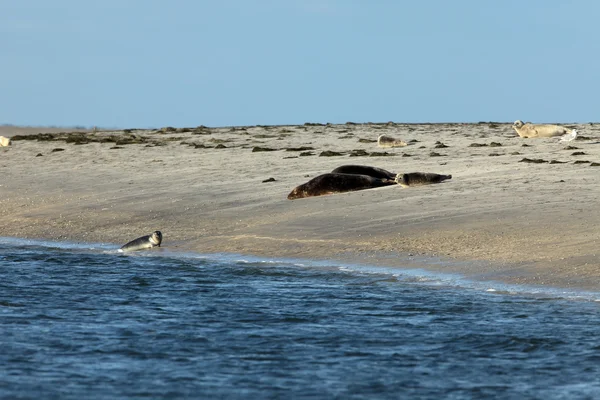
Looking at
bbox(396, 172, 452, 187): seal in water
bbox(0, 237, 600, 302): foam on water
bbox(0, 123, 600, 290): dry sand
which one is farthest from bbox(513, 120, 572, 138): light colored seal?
bbox(0, 237, 600, 302): foam on water

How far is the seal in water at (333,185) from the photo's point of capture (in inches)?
744

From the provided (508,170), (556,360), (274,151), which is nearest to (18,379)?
(556,360)

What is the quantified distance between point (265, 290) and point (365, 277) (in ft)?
4.86

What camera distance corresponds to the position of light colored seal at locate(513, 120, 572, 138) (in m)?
29.0

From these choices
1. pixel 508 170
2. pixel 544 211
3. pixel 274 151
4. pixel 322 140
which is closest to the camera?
pixel 544 211

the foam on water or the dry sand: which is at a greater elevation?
the dry sand

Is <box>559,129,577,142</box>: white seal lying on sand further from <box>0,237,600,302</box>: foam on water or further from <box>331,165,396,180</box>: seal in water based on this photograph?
<box>0,237,600,302</box>: foam on water

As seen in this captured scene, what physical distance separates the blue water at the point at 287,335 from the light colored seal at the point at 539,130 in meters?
16.8

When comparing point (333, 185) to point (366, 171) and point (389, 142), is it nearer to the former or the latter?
point (366, 171)

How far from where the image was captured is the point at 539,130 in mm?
29250

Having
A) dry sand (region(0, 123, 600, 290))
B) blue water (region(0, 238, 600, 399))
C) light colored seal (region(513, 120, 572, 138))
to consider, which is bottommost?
blue water (region(0, 238, 600, 399))

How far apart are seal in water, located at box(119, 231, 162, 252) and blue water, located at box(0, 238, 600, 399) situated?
188 cm

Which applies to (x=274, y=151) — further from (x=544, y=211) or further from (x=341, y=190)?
(x=544, y=211)

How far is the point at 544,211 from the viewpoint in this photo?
15508 millimetres
